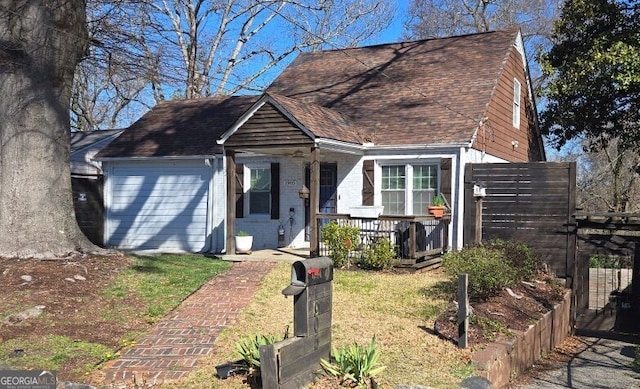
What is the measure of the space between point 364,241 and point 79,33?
7018 millimetres

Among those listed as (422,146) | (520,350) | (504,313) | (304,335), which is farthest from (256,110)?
(304,335)

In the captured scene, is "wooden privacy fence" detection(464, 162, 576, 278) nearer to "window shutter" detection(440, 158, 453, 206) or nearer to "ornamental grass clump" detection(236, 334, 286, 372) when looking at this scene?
"window shutter" detection(440, 158, 453, 206)

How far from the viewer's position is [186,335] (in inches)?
Result: 301

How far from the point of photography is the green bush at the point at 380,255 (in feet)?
39.1

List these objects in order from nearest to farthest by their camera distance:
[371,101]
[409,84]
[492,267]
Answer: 1. [492,267]
2. [371,101]
3. [409,84]

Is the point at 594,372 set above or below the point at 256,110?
below

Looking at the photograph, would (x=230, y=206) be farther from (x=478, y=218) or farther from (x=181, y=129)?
(x=478, y=218)

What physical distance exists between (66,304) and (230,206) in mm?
5601

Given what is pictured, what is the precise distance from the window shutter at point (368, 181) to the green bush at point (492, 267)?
3.36m

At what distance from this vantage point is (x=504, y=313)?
8.90 meters

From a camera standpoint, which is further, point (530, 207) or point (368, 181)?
point (368, 181)

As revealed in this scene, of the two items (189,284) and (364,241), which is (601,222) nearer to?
(364,241)

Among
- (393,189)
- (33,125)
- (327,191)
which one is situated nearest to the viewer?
(33,125)

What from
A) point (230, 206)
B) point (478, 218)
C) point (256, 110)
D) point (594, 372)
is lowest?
point (594, 372)
